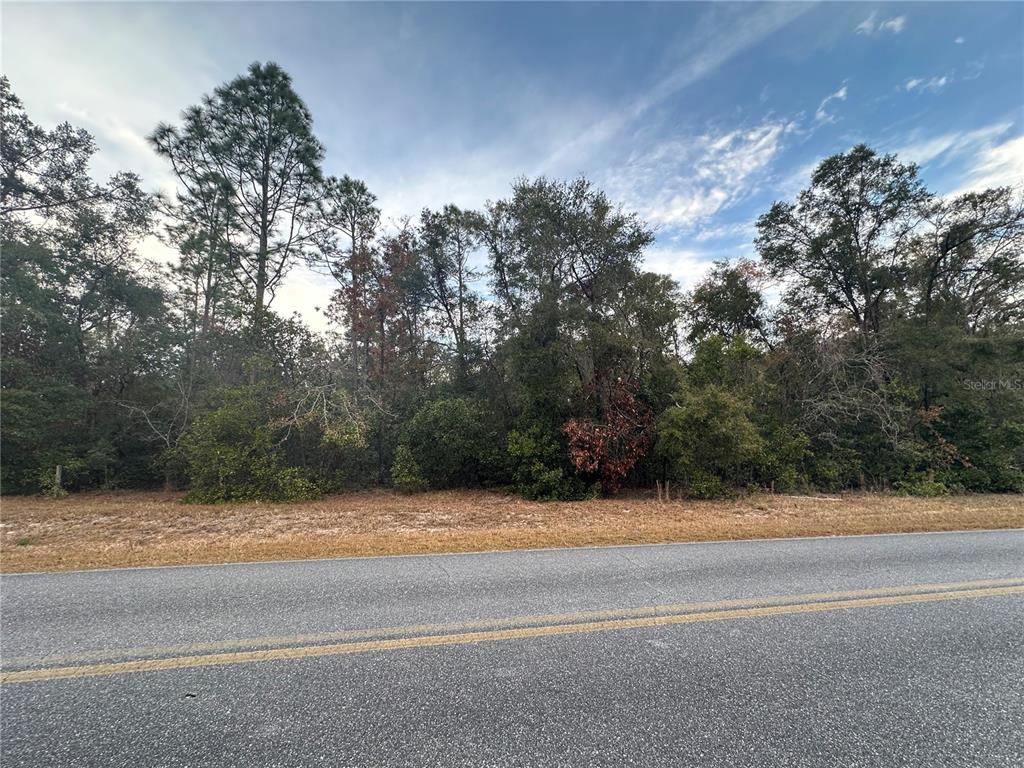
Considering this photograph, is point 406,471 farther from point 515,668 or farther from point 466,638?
point 515,668

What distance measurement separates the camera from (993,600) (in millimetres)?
3711

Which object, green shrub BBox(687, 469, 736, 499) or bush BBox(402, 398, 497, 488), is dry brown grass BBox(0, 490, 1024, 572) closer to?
green shrub BBox(687, 469, 736, 499)

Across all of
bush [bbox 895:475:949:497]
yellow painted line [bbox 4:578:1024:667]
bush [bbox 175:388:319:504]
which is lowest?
bush [bbox 895:475:949:497]

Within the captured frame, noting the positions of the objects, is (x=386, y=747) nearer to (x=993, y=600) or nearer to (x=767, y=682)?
(x=767, y=682)

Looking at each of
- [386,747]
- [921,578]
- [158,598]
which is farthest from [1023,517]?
[158,598]

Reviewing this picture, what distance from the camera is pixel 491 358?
1500cm

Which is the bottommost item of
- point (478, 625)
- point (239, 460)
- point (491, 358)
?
point (478, 625)

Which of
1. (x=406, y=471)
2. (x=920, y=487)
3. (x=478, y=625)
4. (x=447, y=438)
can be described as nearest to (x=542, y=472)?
(x=447, y=438)

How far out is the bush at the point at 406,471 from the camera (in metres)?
12.8

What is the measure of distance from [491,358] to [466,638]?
12.3 metres

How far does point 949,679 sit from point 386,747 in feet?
10.9

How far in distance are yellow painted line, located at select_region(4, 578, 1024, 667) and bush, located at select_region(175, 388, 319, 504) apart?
943cm

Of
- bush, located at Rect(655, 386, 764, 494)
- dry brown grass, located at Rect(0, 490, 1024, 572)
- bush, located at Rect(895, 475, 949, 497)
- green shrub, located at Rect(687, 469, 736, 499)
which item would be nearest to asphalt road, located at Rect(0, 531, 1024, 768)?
dry brown grass, located at Rect(0, 490, 1024, 572)

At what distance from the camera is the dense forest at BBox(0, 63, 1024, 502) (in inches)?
463
